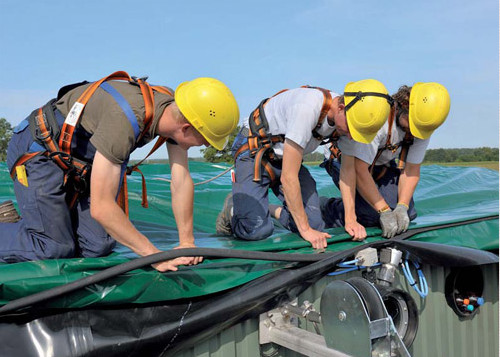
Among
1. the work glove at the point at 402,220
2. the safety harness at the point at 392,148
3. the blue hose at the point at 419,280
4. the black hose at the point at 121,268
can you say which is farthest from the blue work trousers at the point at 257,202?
the black hose at the point at 121,268

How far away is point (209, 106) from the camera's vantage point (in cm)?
222

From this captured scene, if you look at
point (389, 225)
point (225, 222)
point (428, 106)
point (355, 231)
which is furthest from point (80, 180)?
point (428, 106)

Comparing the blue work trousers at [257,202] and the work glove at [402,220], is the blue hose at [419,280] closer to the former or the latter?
the work glove at [402,220]

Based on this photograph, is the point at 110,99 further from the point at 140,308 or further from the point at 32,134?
the point at 140,308

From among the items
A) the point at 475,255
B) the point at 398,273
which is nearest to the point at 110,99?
the point at 398,273

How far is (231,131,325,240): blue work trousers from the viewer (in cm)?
318

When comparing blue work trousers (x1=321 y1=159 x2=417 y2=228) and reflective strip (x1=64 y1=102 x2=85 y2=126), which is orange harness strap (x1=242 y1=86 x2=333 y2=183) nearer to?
blue work trousers (x1=321 y1=159 x2=417 y2=228)

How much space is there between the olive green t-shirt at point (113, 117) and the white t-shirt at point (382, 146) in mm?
1409

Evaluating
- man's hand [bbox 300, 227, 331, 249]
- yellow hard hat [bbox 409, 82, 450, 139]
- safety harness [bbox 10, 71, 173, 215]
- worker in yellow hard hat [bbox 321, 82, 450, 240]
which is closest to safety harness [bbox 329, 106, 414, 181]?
worker in yellow hard hat [bbox 321, 82, 450, 240]

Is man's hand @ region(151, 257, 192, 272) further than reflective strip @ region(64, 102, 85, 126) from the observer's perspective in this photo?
No

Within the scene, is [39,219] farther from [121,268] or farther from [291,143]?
[291,143]

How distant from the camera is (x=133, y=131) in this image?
214 centimetres

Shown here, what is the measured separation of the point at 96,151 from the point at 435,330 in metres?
2.58

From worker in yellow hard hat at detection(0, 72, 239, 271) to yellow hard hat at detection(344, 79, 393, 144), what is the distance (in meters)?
0.95
